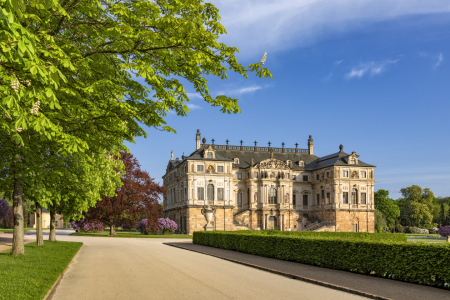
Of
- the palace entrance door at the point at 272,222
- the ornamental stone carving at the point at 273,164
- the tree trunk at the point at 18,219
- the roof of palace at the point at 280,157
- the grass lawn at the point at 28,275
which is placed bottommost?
the palace entrance door at the point at 272,222

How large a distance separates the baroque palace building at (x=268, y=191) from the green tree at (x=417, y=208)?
33064mm

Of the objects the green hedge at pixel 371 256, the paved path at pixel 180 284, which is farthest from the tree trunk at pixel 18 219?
the green hedge at pixel 371 256

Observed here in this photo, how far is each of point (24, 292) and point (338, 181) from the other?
6400 cm

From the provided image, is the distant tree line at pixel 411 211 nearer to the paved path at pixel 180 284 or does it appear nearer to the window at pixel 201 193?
the window at pixel 201 193

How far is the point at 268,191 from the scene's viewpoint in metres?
70.0

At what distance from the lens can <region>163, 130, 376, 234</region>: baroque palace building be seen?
218ft

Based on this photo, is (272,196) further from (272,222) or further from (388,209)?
(388,209)

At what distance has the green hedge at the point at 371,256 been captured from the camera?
1234 centimetres

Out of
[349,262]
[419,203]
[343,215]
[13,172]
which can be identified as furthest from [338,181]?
[13,172]

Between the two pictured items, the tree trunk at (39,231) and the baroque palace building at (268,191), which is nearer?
the tree trunk at (39,231)

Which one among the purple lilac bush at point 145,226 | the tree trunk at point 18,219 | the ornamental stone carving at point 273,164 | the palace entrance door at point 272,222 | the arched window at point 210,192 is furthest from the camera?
the ornamental stone carving at point 273,164

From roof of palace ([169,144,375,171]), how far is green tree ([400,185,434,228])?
34.8 m

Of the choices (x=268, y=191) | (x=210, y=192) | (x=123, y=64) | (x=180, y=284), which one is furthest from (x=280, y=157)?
(x=123, y=64)

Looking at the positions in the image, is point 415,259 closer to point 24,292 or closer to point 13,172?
point 24,292
